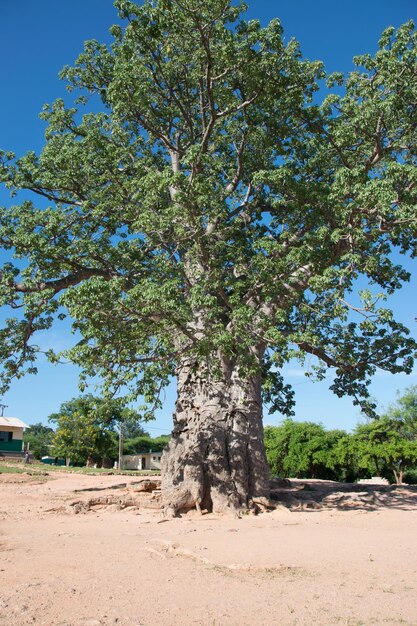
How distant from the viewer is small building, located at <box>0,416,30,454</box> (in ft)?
151

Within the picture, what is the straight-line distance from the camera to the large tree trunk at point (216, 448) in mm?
10945

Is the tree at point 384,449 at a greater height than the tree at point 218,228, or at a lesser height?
lesser

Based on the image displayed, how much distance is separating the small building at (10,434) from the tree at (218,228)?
36.1 metres

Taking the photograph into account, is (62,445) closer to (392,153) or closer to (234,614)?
(392,153)

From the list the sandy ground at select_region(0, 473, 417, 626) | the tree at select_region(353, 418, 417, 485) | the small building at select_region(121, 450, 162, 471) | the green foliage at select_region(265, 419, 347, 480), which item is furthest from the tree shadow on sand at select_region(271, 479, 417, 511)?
the small building at select_region(121, 450, 162, 471)

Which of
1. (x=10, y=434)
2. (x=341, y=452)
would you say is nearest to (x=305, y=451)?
(x=341, y=452)

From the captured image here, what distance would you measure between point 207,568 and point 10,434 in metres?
45.2

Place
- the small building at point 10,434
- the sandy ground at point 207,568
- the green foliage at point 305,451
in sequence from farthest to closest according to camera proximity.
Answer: the small building at point 10,434 → the green foliage at point 305,451 → the sandy ground at point 207,568

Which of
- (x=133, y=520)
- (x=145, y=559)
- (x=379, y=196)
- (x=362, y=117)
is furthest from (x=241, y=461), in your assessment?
(x=362, y=117)

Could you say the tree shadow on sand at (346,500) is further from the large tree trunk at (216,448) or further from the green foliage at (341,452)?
the green foliage at (341,452)

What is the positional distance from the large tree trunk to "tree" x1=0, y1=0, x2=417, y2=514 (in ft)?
0.11

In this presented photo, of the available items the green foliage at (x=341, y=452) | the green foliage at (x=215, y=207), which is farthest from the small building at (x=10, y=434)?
the green foliage at (x=215, y=207)

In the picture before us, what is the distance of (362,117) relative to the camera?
1104cm

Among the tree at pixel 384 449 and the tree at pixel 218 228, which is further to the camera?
the tree at pixel 384 449
